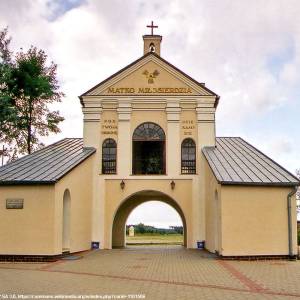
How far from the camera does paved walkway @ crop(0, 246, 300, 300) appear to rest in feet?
35.2

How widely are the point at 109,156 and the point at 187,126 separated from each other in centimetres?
386

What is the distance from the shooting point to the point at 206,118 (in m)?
24.1

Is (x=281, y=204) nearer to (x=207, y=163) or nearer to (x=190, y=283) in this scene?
(x=207, y=163)

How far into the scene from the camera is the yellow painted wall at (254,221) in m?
18.3

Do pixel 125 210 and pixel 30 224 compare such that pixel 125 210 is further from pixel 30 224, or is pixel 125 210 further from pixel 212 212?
pixel 30 224

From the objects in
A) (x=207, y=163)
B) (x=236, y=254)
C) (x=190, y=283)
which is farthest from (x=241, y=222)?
(x=190, y=283)

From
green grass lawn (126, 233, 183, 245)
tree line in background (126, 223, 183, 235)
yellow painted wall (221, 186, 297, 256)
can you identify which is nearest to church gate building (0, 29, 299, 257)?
yellow painted wall (221, 186, 297, 256)

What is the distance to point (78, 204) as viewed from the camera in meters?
21.2

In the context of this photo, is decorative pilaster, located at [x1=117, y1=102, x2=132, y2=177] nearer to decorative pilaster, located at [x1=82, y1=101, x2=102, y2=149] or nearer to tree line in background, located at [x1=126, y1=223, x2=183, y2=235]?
decorative pilaster, located at [x1=82, y1=101, x2=102, y2=149]

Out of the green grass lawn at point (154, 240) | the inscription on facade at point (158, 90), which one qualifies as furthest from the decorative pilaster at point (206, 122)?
the green grass lawn at point (154, 240)

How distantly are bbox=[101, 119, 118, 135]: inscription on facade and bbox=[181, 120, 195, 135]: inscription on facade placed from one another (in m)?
3.11

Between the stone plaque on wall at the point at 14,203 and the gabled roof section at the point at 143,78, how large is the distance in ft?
24.5

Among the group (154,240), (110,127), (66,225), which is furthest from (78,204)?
(154,240)

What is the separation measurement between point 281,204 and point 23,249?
927 centimetres
